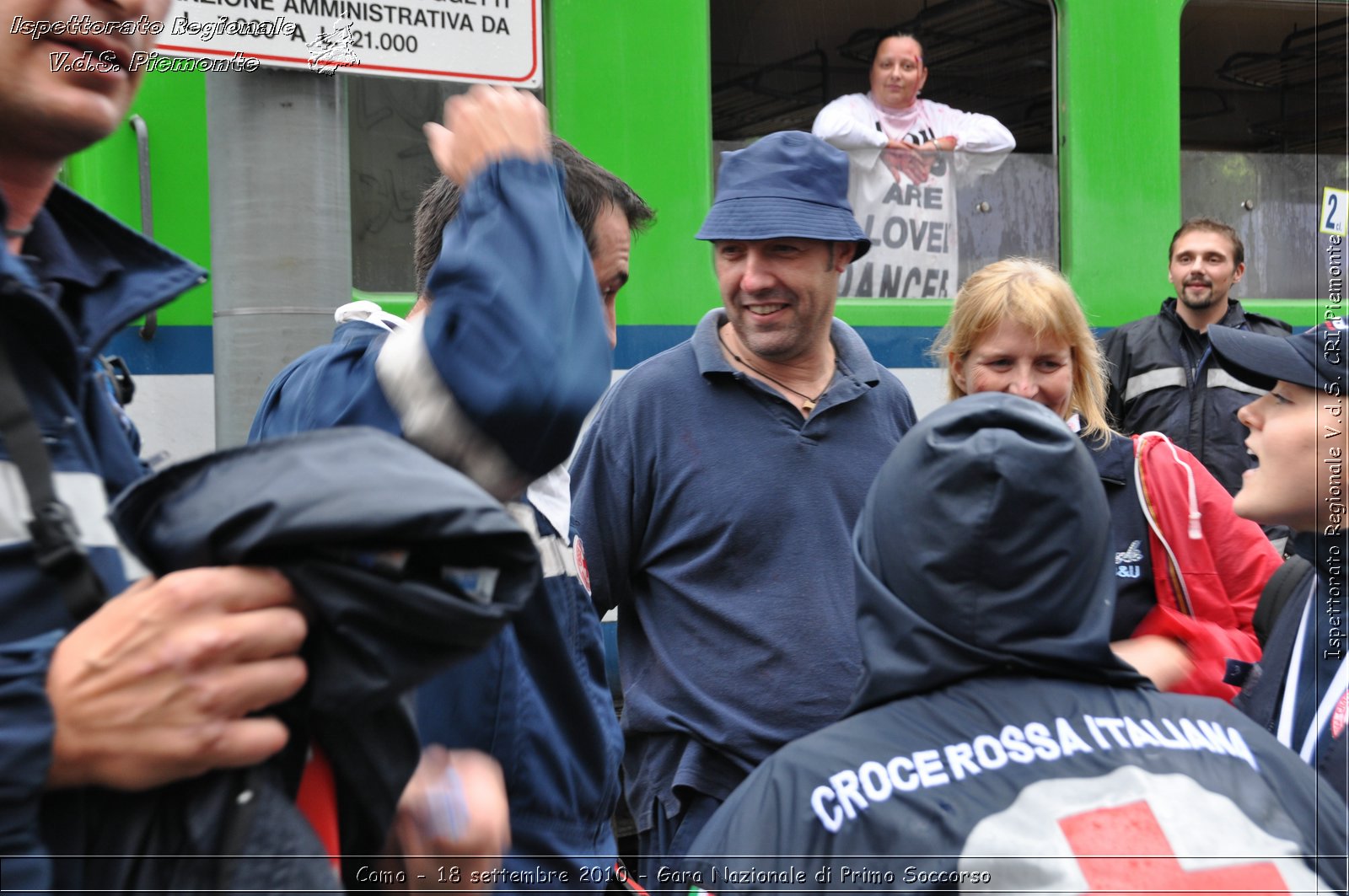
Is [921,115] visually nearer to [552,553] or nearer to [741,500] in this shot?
[741,500]

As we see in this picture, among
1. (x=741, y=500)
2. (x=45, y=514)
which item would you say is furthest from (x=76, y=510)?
(x=741, y=500)

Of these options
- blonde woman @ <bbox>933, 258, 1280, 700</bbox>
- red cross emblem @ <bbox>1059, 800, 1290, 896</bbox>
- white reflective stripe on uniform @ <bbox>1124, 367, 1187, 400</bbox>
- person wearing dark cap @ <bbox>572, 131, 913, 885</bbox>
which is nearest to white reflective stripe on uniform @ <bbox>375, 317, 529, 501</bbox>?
red cross emblem @ <bbox>1059, 800, 1290, 896</bbox>

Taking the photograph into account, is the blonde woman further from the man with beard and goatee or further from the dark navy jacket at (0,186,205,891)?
the man with beard and goatee

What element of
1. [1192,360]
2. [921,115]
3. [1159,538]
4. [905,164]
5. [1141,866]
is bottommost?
[1141,866]

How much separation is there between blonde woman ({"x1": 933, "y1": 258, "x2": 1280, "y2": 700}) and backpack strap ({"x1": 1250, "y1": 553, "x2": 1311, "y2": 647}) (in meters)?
0.05

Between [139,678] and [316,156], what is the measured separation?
190 cm

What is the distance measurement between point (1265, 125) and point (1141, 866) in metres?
4.90

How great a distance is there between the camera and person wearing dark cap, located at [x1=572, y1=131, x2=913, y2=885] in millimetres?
2646

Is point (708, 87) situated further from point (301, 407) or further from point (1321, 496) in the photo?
point (301, 407)

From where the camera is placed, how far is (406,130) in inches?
149

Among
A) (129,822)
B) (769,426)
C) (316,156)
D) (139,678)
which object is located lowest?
(129,822)

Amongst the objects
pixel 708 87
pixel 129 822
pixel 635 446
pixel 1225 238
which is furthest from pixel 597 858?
pixel 1225 238

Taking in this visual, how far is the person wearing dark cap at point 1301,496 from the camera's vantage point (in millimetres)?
2221

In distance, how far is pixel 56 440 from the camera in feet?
3.53
